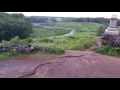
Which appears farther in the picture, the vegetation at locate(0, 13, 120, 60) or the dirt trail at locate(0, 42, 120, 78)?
the vegetation at locate(0, 13, 120, 60)

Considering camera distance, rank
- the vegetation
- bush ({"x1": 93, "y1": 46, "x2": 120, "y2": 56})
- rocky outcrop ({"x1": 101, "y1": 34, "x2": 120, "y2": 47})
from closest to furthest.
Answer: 1. bush ({"x1": 93, "y1": 46, "x2": 120, "y2": 56})
2. the vegetation
3. rocky outcrop ({"x1": 101, "y1": 34, "x2": 120, "y2": 47})

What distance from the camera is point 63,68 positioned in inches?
186

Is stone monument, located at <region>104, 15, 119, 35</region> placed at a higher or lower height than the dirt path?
higher

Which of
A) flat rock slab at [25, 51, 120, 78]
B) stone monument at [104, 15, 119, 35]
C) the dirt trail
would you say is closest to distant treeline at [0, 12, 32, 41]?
stone monument at [104, 15, 119, 35]

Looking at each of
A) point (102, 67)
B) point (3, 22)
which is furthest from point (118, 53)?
point (3, 22)

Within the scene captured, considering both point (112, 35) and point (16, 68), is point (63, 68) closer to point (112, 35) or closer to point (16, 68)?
point (16, 68)

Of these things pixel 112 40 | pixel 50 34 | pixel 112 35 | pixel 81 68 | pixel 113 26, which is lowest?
pixel 50 34

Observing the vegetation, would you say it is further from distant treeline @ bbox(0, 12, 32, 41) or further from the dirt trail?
the dirt trail

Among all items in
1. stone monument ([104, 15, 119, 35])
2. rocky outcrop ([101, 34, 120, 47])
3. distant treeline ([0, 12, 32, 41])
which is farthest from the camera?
distant treeline ([0, 12, 32, 41])

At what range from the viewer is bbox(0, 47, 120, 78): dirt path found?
4.30 meters

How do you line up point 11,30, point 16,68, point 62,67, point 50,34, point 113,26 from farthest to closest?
1. point 50,34
2. point 11,30
3. point 113,26
4. point 62,67
5. point 16,68

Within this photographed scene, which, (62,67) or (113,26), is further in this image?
(113,26)

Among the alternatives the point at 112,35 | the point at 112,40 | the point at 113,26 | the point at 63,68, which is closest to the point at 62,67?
the point at 63,68

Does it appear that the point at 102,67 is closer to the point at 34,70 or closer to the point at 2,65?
the point at 34,70
